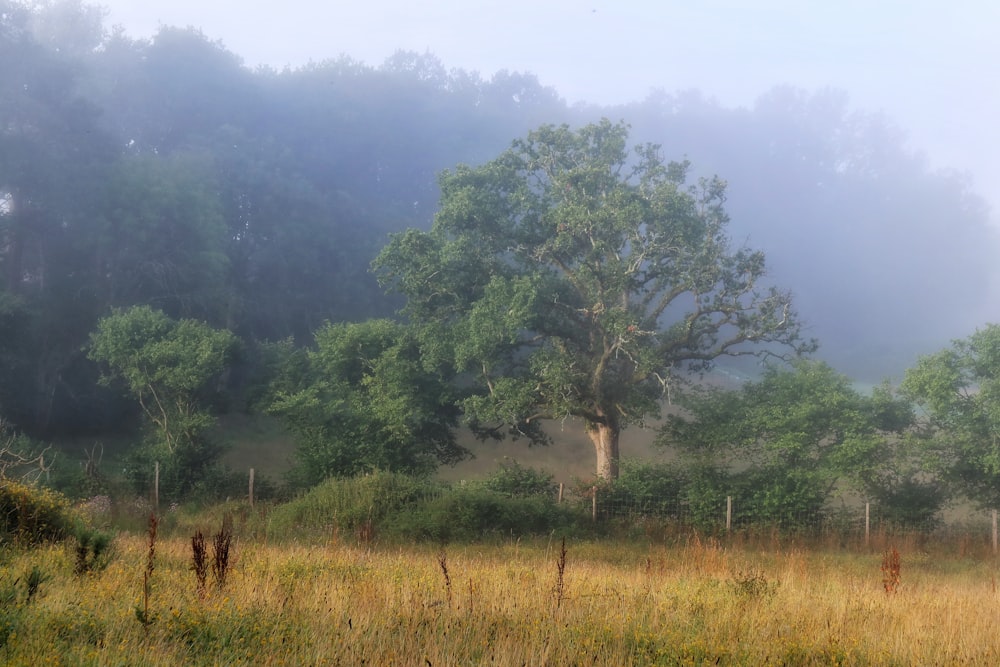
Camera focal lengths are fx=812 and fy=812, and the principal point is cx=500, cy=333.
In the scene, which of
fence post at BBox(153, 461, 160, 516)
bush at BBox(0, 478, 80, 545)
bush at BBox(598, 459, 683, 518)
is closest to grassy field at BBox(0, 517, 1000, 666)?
bush at BBox(0, 478, 80, 545)

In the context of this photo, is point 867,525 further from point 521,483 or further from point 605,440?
point 521,483

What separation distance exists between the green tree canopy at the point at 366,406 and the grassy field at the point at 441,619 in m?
14.9

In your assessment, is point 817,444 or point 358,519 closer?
point 358,519

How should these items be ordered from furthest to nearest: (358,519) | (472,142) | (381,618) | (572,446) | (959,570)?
1. (472,142)
2. (572,446)
3. (358,519)
4. (959,570)
5. (381,618)

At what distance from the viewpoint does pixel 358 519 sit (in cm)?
1834

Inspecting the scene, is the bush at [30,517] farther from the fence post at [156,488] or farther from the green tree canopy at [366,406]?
the green tree canopy at [366,406]

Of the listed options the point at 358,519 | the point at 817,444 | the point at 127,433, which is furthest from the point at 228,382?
the point at 817,444

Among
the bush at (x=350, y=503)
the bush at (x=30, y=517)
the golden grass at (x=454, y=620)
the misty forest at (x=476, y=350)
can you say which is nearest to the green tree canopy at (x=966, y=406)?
the misty forest at (x=476, y=350)

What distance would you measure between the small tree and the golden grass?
→ 16.9 meters

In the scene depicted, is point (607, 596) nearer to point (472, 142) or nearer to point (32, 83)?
point (32, 83)

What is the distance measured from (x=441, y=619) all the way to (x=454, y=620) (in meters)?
0.11

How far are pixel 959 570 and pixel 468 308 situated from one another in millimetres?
15572

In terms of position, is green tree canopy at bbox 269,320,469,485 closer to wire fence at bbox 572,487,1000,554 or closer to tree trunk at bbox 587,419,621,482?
tree trunk at bbox 587,419,621,482

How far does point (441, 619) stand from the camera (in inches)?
245
